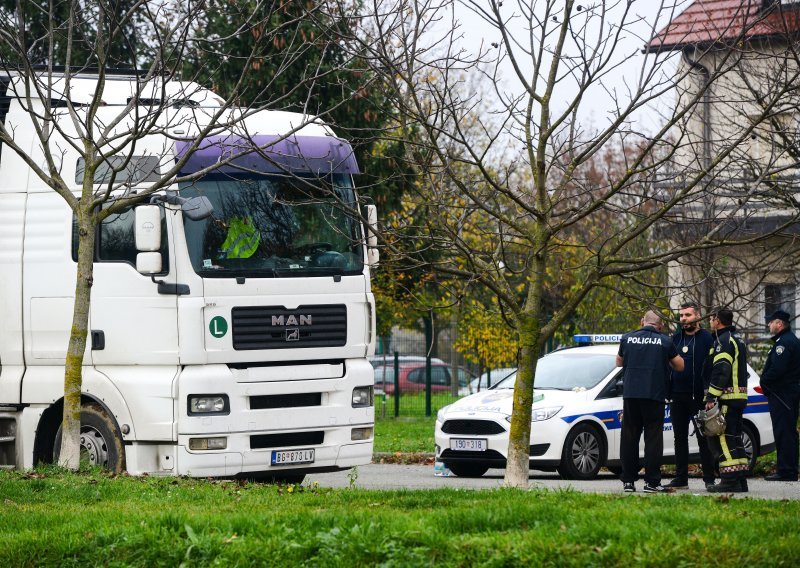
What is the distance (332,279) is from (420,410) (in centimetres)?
1708

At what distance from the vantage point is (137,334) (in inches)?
471

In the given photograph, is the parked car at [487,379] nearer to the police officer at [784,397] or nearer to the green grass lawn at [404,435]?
the green grass lawn at [404,435]

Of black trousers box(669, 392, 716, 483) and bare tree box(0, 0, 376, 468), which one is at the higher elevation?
bare tree box(0, 0, 376, 468)

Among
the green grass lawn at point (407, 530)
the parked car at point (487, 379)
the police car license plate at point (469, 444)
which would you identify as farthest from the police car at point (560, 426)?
the parked car at point (487, 379)

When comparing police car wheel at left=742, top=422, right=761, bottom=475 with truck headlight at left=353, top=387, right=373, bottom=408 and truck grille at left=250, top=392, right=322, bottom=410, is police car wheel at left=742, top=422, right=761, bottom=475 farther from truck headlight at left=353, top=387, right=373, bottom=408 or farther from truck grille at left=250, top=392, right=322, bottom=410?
truck grille at left=250, top=392, right=322, bottom=410

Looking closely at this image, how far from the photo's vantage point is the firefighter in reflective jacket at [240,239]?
1211 centimetres

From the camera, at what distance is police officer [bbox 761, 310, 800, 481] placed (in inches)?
610

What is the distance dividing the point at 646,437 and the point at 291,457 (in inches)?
146

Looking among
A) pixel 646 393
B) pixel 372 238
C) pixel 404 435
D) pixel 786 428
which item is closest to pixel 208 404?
pixel 372 238

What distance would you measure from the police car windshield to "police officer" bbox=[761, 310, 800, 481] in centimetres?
194

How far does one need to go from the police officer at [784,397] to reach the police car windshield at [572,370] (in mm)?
1941

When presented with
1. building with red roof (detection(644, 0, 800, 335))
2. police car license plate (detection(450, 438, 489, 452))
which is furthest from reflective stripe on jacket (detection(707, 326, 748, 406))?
police car license plate (detection(450, 438, 489, 452))

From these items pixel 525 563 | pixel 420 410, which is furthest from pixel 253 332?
pixel 420 410

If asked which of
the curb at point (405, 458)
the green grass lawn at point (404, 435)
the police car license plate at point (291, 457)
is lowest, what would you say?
the curb at point (405, 458)
